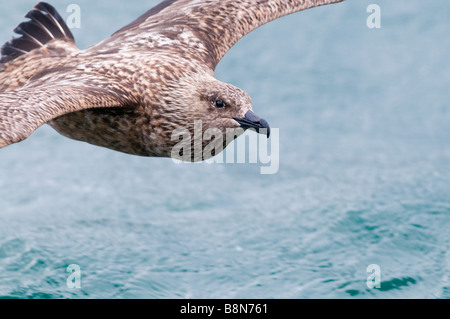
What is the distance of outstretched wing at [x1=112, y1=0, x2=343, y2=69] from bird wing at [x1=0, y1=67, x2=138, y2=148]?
1071 mm

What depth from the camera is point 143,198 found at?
13.6m

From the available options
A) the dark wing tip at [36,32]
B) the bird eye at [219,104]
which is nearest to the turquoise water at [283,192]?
the dark wing tip at [36,32]

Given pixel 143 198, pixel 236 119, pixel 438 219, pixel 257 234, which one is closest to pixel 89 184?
pixel 143 198

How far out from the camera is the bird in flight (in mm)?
6805

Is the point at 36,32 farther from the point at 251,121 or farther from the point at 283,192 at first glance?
the point at 283,192

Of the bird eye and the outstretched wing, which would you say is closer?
the bird eye

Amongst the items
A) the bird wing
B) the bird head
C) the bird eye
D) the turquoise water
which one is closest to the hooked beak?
the bird head

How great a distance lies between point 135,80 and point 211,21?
144 cm

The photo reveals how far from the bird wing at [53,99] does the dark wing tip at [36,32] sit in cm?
66

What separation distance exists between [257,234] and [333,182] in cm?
214

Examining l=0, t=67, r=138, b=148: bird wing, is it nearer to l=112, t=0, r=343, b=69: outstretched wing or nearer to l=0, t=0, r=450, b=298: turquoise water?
l=112, t=0, r=343, b=69: outstretched wing
